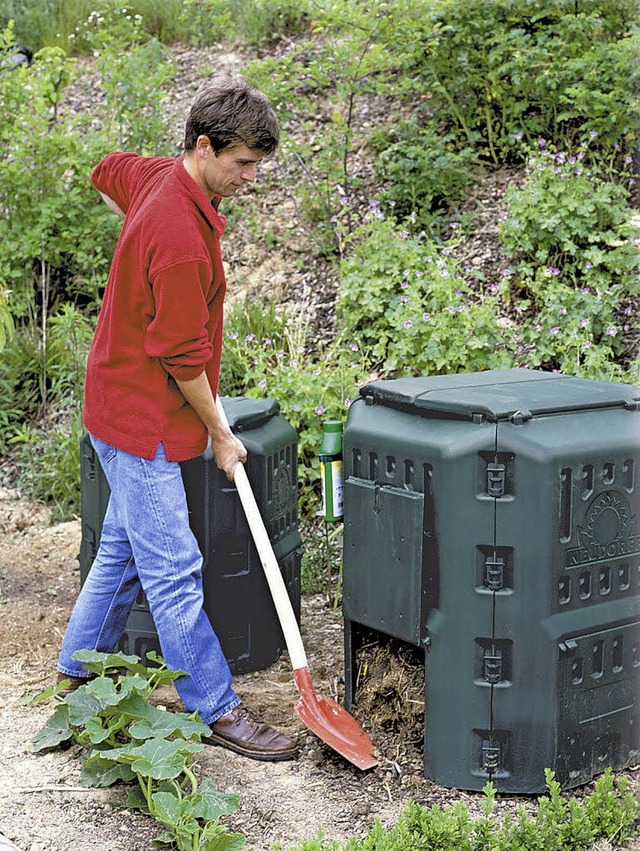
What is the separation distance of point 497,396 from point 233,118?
3.24 ft

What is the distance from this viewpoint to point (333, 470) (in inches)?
124

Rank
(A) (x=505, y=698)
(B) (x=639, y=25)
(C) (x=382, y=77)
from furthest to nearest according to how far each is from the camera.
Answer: (C) (x=382, y=77) → (B) (x=639, y=25) → (A) (x=505, y=698)

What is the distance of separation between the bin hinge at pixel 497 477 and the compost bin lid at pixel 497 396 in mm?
114

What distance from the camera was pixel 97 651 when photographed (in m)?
3.20

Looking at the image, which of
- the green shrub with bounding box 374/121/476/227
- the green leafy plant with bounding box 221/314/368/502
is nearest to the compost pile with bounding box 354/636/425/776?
the green leafy plant with bounding box 221/314/368/502

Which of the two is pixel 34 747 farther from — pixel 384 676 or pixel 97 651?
pixel 384 676

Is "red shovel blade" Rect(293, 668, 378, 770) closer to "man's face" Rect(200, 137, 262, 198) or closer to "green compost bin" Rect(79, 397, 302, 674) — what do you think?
"green compost bin" Rect(79, 397, 302, 674)

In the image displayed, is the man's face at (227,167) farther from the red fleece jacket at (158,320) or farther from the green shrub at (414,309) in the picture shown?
the green shrub at (414,309)

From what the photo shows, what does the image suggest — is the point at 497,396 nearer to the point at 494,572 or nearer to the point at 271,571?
the point at 494,572

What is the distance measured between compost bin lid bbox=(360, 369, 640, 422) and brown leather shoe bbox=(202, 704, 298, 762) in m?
0.99

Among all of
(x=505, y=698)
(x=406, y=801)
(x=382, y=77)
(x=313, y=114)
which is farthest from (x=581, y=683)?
(x=313, y=114)

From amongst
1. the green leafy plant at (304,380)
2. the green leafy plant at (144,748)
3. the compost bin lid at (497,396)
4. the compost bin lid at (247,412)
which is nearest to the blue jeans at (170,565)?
the green leafy plant at (144,748)

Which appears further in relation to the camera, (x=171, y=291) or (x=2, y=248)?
(x=2, y=248)

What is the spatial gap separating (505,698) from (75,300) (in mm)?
4656
